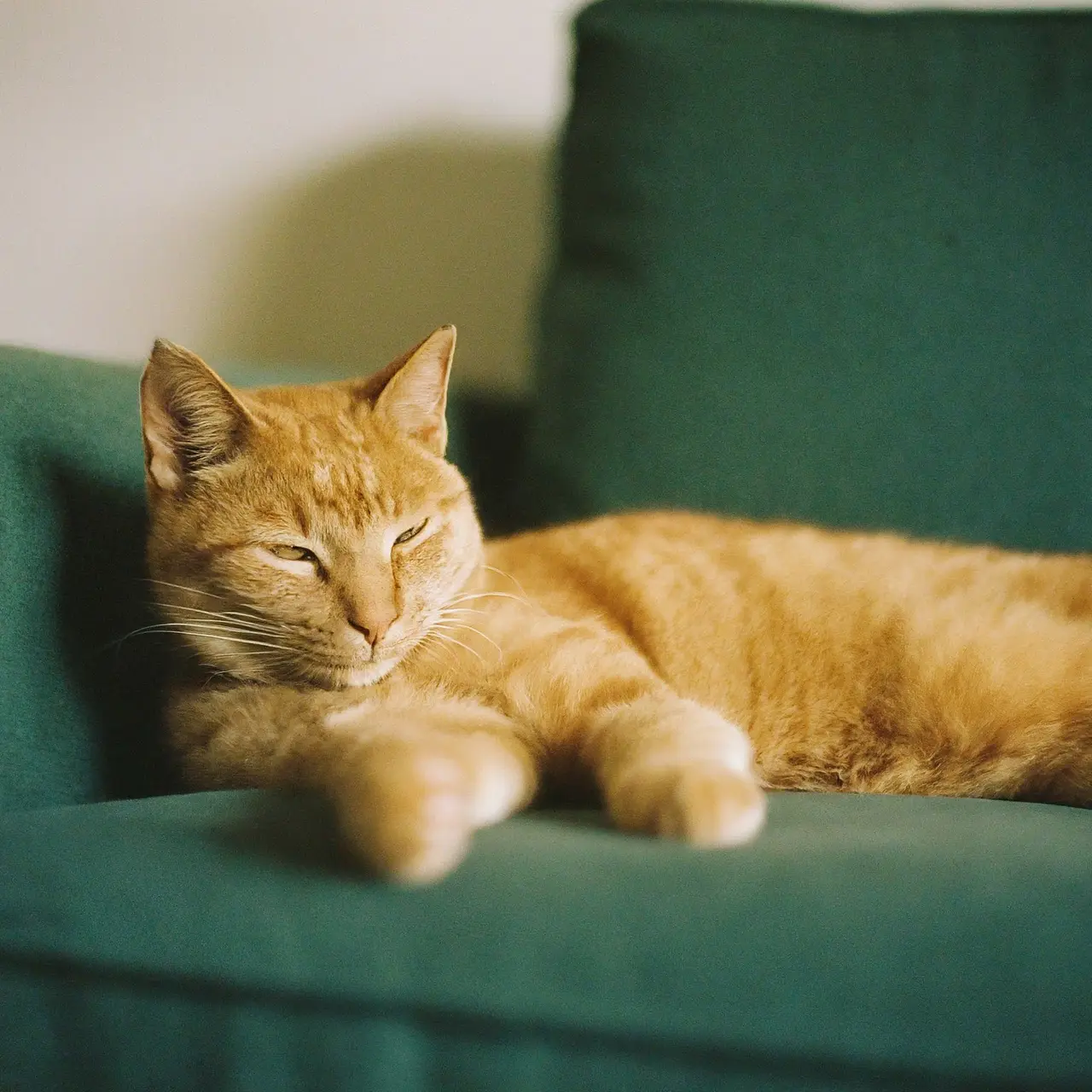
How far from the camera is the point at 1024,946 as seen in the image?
651 millimetres

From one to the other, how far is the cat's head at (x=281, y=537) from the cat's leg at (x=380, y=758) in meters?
0.06

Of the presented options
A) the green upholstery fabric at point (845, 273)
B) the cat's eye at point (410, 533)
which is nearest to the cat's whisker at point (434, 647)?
the cat's eye at point (410, 533)

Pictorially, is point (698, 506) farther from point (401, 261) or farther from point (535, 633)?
point (401, 261)

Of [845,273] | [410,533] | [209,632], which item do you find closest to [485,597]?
[410,533]

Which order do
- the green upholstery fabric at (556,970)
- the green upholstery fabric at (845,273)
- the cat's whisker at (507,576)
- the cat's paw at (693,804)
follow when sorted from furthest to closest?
1. the green upholstery fabric at (845,273)
2. the cat's whisker at (507,576)
3. the cat's paw at (693,804)
4. the green upholstery fabric at (556,970)

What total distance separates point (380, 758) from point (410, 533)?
471mm

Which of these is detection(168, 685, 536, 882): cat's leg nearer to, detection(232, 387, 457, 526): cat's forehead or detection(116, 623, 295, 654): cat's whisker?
detection(116, 623, 295, 654): cat's whisker

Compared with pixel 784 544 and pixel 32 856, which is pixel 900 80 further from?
pixel 32 856

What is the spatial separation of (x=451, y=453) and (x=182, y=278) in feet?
2.74

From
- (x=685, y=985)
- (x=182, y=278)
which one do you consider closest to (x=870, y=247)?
(x=685, y=985)

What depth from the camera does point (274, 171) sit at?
80.3 inches

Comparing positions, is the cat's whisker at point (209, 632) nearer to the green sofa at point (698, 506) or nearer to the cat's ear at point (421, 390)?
the green sofa at point (698, 506)

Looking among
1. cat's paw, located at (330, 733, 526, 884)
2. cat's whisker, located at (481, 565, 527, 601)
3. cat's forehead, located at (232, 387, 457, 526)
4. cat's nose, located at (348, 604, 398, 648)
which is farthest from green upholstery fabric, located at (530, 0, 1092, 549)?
cat's paw, located at (330, 733, 526, 884)

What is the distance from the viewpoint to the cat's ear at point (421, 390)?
1.27m
